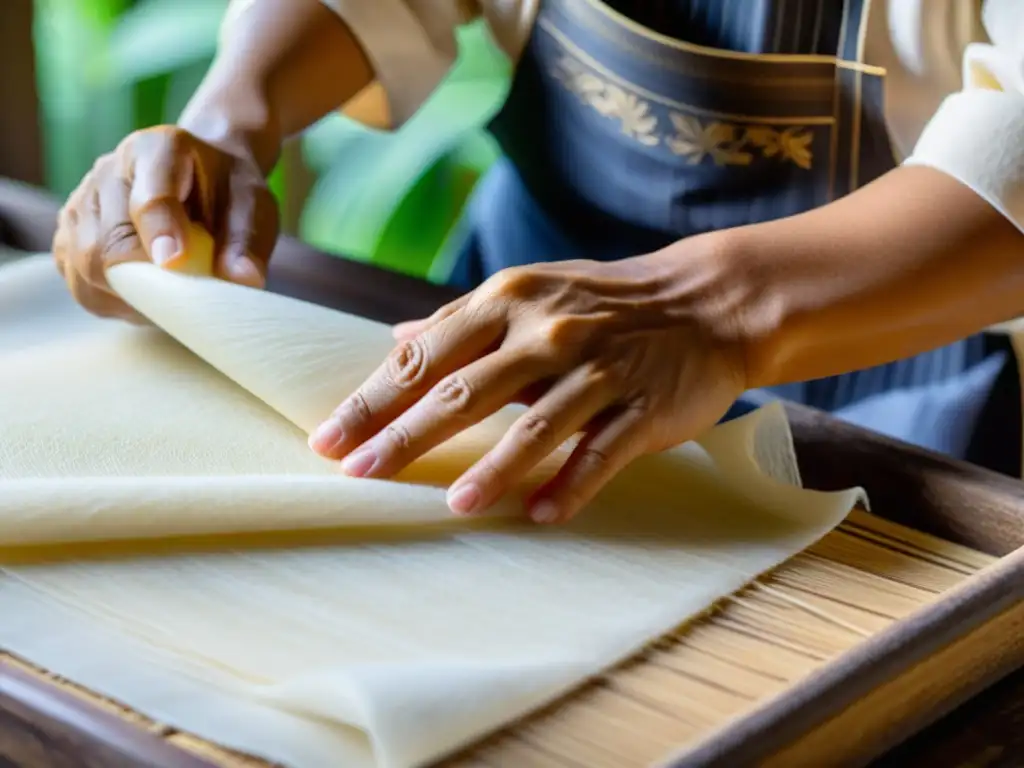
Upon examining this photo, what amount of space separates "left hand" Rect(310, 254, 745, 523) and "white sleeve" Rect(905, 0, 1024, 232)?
19 centimetres

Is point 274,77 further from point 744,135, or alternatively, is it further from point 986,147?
point 986,147

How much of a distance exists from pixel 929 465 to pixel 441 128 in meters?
1.05

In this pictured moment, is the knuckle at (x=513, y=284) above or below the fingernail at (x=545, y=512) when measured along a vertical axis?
above

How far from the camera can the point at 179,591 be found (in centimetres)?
55

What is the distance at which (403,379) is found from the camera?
65 centimetres

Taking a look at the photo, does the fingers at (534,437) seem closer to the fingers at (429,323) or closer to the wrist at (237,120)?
the fingers at (429,323)

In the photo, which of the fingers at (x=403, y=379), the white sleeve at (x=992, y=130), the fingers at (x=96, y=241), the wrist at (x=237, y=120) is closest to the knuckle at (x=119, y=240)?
the fingers at (x=96, y=241)

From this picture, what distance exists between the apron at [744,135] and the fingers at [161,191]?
1.07 ft

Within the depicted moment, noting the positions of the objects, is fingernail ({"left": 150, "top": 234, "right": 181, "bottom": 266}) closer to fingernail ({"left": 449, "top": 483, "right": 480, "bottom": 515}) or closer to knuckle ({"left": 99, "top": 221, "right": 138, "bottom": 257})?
knuckle ({"left": 99, "top": 221, "right": 138, "bottom": 257})

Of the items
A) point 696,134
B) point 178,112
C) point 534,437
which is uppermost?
point 696,134

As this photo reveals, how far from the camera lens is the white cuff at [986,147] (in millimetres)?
729

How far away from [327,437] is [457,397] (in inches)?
2.9

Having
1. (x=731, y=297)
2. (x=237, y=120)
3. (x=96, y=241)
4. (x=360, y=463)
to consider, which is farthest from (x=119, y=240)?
(x=731, y=297)

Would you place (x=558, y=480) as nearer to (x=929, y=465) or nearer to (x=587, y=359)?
(x=587, y=359)
